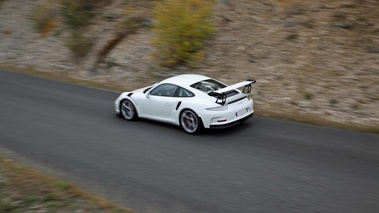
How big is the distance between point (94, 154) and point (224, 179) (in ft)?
10.6

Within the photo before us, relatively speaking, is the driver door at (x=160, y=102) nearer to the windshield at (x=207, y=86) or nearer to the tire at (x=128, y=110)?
the tire at (x=128, y=110)

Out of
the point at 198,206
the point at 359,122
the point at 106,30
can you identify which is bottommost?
the point at 198,206

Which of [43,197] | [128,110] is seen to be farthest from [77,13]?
[43,197]

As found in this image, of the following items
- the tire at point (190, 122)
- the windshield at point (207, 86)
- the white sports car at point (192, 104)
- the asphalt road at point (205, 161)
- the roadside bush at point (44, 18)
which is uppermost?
the roadside bush at point (44, 18)

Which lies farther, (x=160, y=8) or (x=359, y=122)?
(x=160, y=8)

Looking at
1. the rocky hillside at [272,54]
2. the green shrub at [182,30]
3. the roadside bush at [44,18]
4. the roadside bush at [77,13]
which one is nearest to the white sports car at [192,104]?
the rocky hillside at [272,54]

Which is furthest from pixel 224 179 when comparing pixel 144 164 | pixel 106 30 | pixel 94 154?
pixel 106 30

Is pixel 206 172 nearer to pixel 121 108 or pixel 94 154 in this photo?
pixel 94 154

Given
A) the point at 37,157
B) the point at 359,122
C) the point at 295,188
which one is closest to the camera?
the point at 295,188

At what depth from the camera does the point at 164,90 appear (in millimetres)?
12430

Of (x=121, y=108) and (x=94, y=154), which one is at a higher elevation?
(x=121, y=108)

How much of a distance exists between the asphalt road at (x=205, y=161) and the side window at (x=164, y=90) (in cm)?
85

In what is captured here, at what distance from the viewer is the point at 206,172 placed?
30.0 feet

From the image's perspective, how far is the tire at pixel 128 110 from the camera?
13.0 meters
